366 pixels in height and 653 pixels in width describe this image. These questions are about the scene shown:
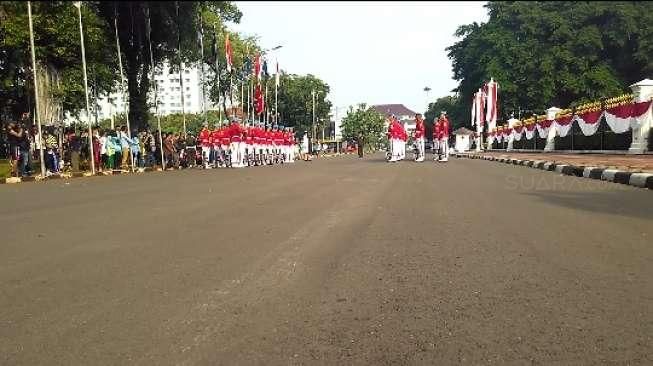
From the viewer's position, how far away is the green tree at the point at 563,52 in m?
49.3

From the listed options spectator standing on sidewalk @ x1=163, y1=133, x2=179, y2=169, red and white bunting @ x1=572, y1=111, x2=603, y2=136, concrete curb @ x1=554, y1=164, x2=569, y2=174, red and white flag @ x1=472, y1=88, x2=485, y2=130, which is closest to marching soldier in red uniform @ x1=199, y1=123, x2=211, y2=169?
spectator standing on sidewalk @ x1=163, y1=133, x2=179, y2=169

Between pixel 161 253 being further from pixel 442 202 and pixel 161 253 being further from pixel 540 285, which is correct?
pixel 442 202

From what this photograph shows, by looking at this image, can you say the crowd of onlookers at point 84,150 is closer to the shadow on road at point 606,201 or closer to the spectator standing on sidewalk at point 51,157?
the spectator standing on sidewalk at point 51,157

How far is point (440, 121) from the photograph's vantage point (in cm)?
2831

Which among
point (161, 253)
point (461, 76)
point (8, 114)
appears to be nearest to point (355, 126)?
point (461, 76)

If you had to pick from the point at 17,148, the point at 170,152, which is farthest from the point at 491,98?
the point at 17,148

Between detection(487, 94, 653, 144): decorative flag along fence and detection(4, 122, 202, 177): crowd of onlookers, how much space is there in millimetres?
15562

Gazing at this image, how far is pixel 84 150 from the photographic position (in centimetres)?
2378

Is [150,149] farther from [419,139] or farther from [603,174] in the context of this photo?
[603,174]

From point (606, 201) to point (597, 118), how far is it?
51.4 ft

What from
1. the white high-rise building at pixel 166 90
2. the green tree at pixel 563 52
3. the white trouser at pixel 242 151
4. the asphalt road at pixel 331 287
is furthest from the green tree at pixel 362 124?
the asphalt road at pixel 331 287

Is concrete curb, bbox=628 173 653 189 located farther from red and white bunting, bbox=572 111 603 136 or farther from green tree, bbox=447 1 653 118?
green tree, bbox=447 1 653 118

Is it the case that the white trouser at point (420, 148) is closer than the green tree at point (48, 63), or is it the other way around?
the green tree at point (48, 63)

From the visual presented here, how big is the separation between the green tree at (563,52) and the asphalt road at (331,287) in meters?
46.0
